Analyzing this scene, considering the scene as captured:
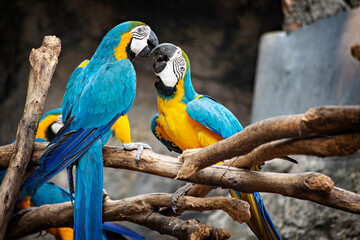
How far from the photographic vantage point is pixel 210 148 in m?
1.58

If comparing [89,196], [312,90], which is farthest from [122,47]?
[312,90]

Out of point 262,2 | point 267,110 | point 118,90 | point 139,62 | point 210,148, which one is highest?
point 262,2

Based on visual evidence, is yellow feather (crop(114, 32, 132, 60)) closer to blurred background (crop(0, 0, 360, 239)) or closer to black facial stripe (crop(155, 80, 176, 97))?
black facial stripe (crop(155, 80, 176, 97))

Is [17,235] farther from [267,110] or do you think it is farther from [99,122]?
[267,110]

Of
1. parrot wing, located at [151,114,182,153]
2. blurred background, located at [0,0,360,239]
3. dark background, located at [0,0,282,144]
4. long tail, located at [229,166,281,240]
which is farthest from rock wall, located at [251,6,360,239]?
parrot wing, located at [151,114,182,153]

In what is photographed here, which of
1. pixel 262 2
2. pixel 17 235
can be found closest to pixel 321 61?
pixel 262 2

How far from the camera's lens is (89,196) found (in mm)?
1812

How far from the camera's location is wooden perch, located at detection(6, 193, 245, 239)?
177 centimetres

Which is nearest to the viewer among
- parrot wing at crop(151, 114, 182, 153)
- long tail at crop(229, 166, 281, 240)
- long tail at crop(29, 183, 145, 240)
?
long tail at crop(229, 166, 281, 240)

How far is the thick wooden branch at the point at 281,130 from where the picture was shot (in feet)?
3.89

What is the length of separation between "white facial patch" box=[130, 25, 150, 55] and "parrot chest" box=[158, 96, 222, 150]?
0.31m

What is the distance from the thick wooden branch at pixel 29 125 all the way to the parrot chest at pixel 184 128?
25.5 inches

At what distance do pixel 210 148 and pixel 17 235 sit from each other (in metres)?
1.51

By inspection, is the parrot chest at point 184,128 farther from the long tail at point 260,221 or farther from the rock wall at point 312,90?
the rock wall at point 312,90
